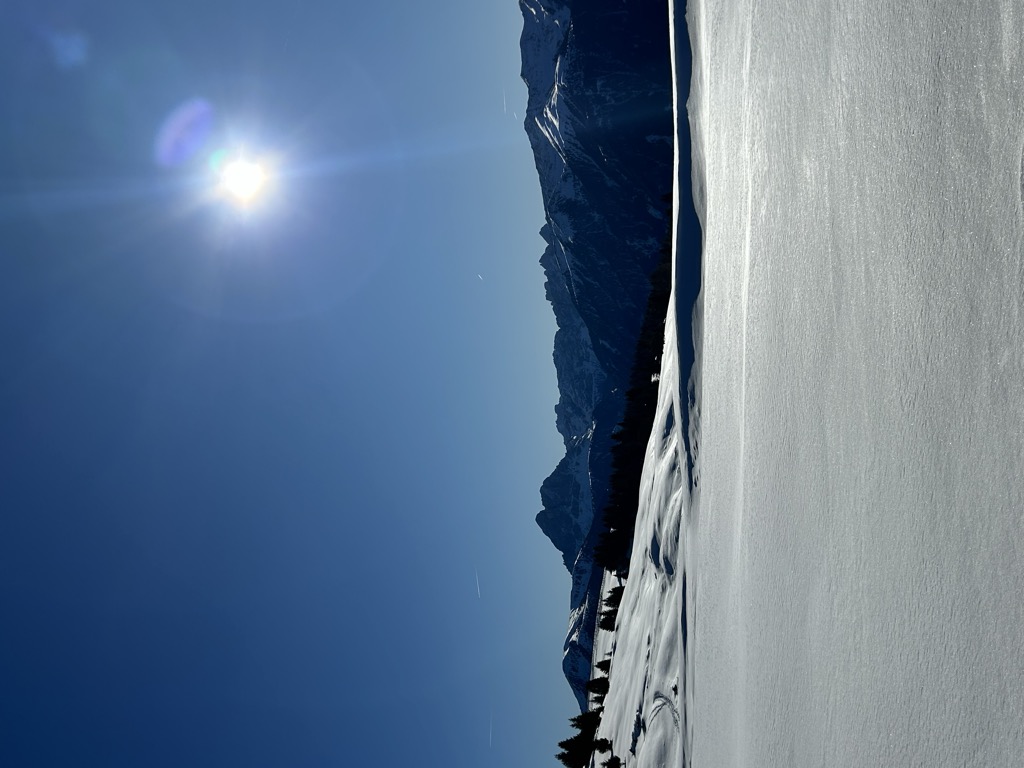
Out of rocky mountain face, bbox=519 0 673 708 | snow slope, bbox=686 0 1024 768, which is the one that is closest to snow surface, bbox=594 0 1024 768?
snow slope, bbox=686 0 1024 768

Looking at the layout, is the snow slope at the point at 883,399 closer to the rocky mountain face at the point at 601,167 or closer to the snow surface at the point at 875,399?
the snow surface at the point at 875,399

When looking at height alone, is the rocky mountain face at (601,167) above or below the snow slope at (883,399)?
above

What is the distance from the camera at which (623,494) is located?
34.6 meters

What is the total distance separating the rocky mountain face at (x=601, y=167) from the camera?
197ft

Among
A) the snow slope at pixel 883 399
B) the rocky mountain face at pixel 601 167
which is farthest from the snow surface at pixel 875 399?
the rocky mountain face at pixel 601 167

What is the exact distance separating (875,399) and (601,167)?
220 feet

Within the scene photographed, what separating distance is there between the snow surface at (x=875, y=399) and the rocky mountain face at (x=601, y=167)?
38759mm

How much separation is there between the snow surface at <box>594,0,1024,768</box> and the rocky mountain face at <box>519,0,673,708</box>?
1526 inches

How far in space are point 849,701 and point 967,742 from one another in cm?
101

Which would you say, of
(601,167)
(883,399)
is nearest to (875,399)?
(883,399)

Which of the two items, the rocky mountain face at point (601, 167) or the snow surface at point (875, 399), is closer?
the snow surface at point (875, 399)

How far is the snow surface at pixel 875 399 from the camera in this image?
2.07 meters

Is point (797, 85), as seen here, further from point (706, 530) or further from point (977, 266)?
point (706, 530)

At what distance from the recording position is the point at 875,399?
3014 mm
